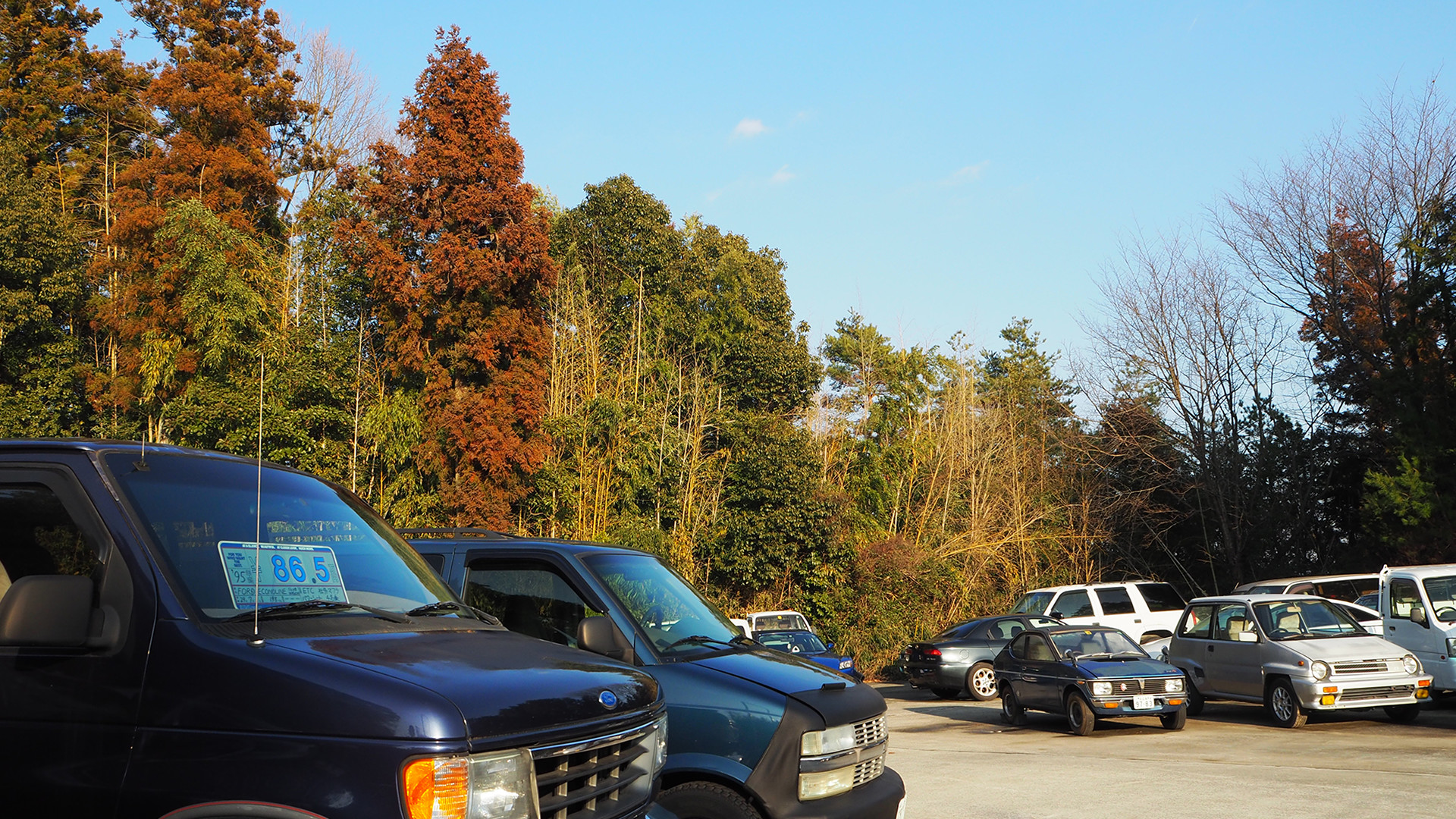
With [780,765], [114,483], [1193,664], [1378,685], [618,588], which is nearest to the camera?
[114,483]

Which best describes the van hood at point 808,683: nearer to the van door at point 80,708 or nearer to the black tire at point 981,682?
the van door at point 80,708

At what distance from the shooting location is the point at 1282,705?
14.3 m

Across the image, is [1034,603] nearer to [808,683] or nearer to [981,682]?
[981,682]

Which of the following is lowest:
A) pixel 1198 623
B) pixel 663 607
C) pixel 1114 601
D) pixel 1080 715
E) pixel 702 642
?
pixel 1080 715

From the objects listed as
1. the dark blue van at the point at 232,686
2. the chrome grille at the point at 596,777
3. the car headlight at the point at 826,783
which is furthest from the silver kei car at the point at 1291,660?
the dark blue van at the point at 232,686

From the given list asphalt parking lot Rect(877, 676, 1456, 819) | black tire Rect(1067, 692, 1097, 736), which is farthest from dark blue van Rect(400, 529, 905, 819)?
black tire Rect(1067, 692, 1097, 736)

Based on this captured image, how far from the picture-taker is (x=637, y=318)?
1294 inches

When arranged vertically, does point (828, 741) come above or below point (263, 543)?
below

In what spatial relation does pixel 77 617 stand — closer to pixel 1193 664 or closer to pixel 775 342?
pixel 1193 664

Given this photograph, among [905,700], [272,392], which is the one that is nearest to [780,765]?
[905,700]

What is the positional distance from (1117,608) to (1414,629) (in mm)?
7530

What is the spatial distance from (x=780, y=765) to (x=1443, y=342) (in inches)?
1160

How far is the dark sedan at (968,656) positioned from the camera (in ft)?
69.8

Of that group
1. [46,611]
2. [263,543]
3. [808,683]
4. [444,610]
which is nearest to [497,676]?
[444,610]
